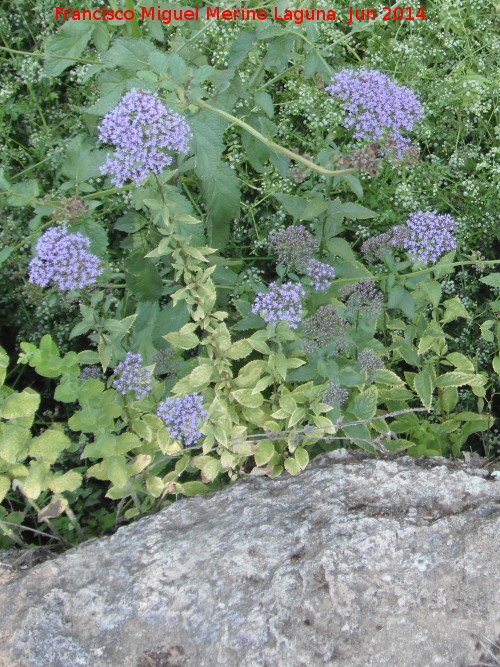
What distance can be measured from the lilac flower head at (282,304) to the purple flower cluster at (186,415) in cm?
40

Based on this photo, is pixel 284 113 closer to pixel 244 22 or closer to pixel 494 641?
pixel 244 22

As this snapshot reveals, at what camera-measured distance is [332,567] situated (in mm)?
1918

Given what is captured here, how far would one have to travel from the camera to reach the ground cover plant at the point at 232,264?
2398mm

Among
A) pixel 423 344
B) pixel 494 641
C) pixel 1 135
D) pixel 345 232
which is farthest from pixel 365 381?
pixel 1 135

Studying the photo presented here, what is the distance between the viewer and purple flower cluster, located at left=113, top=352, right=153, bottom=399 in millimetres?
2430

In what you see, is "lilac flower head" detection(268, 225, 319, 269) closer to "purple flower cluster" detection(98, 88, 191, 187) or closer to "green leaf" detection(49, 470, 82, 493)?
"purple flower cluster" detection(98, 88, 191, 187)

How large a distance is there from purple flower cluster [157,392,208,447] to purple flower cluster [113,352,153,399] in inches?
5.1

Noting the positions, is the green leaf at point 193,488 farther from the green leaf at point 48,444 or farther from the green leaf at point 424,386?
the green leaf at point 424,386

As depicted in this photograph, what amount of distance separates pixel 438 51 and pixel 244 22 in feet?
3.80

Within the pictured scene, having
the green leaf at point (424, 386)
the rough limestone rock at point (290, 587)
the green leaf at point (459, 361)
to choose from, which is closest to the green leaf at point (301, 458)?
the rough limestone rock at point (290, 587)

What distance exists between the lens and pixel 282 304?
2455mm

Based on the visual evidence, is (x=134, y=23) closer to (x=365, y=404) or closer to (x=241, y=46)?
(x=241, y=46)

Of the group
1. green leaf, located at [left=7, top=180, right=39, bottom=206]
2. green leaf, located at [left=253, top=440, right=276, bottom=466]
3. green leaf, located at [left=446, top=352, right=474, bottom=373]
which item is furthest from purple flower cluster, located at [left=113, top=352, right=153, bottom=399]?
green leaf, located at [left=446, top=352, right=474, bottom=373]

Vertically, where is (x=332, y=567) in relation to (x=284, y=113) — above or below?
below
